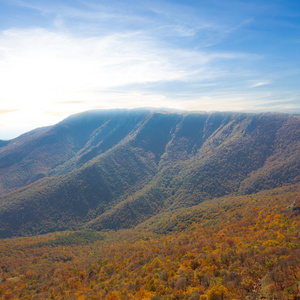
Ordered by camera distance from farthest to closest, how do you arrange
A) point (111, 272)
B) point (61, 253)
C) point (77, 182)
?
point (77, 182), point (61, 253), point (111, 272)

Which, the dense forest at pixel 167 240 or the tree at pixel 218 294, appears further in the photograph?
the dense forest at pixel 167 240

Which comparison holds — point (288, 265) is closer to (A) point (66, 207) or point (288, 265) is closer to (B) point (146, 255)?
(B) point (146, 255)

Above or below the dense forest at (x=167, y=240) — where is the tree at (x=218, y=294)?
above

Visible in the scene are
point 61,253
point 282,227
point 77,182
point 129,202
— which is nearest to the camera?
point 282,227

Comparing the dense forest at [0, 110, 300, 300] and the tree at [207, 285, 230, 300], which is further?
the dense forest at [0, 110, 300, 300]

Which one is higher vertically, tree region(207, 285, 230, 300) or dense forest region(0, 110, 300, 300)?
tree region(207, 285, 230, 300)

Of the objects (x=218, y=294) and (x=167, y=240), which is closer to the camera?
(x=218, y=294)

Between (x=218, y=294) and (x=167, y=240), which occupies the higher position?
(x=218, y=294)

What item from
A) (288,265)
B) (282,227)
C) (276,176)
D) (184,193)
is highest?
(288,265)

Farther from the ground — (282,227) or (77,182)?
(282,227)

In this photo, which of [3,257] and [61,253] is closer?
[3,257]

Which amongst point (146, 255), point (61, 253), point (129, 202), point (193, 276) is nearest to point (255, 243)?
point (193, 276)
